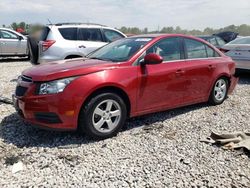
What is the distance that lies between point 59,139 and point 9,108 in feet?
6.31

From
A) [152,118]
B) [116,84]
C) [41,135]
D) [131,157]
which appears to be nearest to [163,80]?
[152,118]

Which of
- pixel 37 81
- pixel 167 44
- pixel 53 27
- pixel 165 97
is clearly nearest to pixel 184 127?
pixel 165 97

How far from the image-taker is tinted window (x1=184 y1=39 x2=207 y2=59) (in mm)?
5289

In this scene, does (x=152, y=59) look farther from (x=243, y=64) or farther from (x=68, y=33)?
(x=243, y=64)

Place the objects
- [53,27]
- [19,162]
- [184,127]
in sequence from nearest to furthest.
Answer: [19,162]
[184,127]
[53,27]

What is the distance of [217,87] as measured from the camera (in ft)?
19.4

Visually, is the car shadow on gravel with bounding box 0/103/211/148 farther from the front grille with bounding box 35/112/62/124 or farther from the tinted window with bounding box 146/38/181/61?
the tinted window with bounding box 146/38/181/61

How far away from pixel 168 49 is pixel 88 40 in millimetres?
3958

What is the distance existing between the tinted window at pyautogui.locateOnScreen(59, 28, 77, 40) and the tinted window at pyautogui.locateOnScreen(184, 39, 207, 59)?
12.8 ft

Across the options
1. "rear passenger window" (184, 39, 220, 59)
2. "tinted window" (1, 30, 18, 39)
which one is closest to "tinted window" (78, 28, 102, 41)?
"rear passenger window" (184, 39, 220, 59)

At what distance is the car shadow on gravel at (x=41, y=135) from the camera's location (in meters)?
4.01

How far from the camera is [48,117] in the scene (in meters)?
3.84

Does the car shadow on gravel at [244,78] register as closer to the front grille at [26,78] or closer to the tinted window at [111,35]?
the tinted window at [111,35]

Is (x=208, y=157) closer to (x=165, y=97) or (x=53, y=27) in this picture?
(x=165, y=97)
